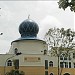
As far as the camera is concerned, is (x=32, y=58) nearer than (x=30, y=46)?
Yes

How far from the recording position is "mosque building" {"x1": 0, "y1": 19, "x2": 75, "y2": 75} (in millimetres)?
60281

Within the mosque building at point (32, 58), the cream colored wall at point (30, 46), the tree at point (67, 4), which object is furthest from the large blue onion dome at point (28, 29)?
the tree at point (67, 4)

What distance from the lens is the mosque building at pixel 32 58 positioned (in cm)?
6028

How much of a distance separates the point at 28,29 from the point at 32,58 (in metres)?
6.34

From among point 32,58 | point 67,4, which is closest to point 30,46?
point 32,58

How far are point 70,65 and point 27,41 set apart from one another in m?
10.3

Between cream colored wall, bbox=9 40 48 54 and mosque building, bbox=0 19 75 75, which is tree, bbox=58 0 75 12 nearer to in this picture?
mosque building, bbox=0 19 75 75

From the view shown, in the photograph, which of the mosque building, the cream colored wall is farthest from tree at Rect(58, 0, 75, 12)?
the cream colored wall

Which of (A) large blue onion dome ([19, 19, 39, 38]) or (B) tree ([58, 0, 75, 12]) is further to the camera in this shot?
(A) large blue onion dome ([19, 19, 39, 38])

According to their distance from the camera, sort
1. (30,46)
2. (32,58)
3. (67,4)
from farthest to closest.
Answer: (30,46)
(32,58)
(67,4)

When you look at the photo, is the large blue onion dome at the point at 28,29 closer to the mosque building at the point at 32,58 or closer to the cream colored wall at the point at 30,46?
the mosque building at the point at 32,58

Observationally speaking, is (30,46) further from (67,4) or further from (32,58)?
(67,4)

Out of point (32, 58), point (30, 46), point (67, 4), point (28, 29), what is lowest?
point (32, 58)

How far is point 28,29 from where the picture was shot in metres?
62.9
